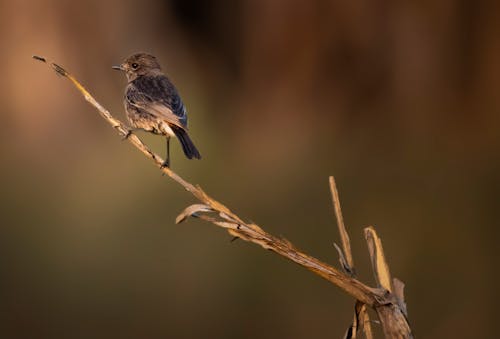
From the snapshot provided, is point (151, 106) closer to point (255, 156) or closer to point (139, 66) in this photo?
point (139, 66)

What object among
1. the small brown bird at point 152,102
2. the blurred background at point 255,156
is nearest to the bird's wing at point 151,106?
the small brown bird at point 152,102

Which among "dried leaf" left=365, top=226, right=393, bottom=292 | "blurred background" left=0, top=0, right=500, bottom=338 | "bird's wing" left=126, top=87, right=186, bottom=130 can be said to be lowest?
"dried leaf" left=365, top=226, right=393, bottom=292

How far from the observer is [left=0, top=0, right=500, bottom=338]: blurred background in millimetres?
5973

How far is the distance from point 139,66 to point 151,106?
0.30 m

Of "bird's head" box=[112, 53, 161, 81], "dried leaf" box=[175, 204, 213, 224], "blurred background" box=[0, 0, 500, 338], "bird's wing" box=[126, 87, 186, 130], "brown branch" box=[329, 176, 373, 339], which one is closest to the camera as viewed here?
"dried leaf" box=[175, 204, 213, 224]

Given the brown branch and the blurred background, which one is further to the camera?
the blurred background

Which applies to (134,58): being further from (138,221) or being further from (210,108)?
(210,108)

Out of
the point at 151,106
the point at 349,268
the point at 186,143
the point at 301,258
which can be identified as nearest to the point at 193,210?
the point at 301,258

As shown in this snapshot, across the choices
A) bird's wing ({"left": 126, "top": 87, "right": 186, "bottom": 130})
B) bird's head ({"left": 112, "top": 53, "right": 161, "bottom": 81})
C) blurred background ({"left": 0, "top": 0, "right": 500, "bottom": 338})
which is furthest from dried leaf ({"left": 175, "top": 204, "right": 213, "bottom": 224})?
blurred background ({"left": 0, "top": 0, "right": 500, "bottom": 338})

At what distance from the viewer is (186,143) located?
2617 millimetres

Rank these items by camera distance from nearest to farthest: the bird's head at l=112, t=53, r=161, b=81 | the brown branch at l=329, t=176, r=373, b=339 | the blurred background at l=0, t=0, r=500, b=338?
the brown branch at l=329, t=176, r=373, b=339 → the bird's head at l=112, t=53, r=161, b=81 → the blurred background at l=0, t=0, r=500, b=338

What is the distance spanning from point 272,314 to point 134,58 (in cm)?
273

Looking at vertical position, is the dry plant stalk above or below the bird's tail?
below

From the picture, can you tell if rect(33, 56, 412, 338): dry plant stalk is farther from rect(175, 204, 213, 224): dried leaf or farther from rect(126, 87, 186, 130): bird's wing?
rect(126, 87, 186, 130): bird's wing
